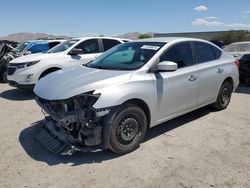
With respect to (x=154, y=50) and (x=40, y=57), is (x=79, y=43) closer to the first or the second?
(x=40, y=57)

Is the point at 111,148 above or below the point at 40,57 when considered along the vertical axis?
below

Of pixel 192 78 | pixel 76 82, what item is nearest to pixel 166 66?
pixel 192 78

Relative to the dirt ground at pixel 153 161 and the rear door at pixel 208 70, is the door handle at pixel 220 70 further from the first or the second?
→ the dirt ground at pixel 153 161

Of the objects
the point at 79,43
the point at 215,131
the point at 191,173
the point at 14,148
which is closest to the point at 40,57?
the point at 79,43

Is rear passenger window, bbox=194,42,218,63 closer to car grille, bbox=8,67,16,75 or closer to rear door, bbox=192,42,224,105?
rear door, bbox=192,42,224,105

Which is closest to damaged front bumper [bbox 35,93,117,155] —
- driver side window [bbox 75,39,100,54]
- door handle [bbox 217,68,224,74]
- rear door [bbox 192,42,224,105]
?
rear door [bbox 192,42,224,105]

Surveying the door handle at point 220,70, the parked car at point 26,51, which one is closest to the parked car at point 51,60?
the parked car at point 26,51

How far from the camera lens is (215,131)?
511 centimetres

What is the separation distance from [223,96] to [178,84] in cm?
202

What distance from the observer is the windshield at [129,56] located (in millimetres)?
4574

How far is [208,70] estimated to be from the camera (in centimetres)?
550

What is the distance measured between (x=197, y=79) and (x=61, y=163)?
2902 mm

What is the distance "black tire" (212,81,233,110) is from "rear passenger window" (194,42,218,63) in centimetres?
73

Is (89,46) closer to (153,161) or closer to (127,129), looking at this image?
(127,129)
